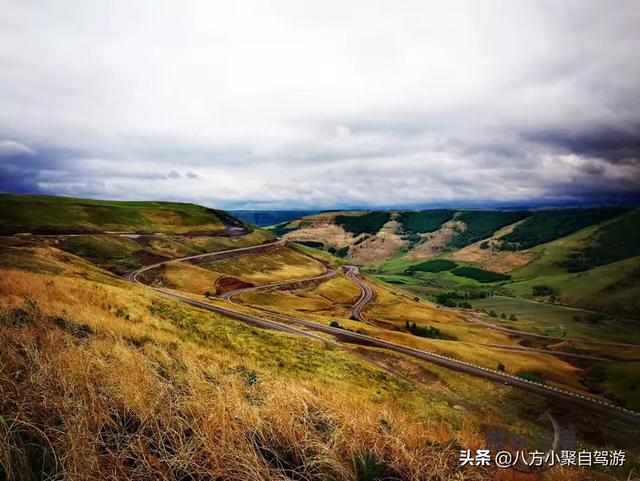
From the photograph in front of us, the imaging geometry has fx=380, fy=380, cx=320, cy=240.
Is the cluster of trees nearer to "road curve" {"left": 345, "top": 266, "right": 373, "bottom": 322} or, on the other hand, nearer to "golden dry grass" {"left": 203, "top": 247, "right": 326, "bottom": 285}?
"road curve" {"left": 345, "top": 266, "right": 373, "bottom": 322}

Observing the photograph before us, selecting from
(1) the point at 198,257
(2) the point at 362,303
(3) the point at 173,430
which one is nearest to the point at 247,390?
(3) the point at 173,430

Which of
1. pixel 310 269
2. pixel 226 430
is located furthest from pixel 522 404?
pixel 310 269

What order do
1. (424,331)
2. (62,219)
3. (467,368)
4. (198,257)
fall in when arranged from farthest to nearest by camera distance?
(62,219)
(198,257)
(424,331)
(467,368)

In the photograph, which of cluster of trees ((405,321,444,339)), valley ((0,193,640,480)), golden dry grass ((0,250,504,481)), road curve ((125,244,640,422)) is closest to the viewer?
golden dry grass ((0,250,504,481))

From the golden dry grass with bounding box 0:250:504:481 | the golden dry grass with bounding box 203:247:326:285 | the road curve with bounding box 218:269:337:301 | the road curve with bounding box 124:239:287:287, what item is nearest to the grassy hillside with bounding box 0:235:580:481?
the golden dry grass with bounding box 0:250:504:481

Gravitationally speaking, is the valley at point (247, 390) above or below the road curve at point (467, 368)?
above

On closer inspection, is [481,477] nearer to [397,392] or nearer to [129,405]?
[129,405]

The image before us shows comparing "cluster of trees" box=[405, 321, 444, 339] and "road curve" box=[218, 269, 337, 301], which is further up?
"road curve" box=[218, 269, 337, 301]

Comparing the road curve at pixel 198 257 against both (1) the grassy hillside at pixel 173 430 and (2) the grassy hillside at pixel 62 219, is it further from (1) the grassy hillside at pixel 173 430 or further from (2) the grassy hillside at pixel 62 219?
(1) the grassy hillside at pixel 173 430

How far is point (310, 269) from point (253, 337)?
522 ft

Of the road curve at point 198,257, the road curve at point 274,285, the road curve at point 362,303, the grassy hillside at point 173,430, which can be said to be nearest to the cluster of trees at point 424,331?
the road curve at point 362,303

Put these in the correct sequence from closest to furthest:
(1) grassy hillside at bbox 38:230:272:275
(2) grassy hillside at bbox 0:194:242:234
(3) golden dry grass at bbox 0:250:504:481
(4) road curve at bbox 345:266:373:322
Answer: (3) golden dry grass at bbox 0:250:504:481, (1) grassy hillside at bbox 38:230:272:275, (4) road curve at bbox 345:266:373:322, (2) grassy hillside at bbox 0:194:242:234

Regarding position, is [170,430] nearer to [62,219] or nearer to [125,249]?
[125,249]

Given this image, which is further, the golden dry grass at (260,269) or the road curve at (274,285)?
the golden dry grass at (260,269)
